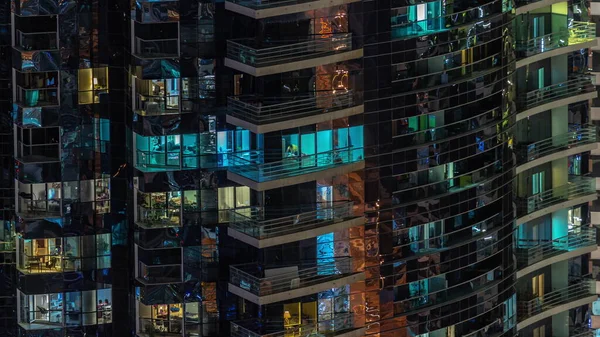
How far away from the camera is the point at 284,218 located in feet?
432

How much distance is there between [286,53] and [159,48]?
5.63m

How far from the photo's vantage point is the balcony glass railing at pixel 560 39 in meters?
145

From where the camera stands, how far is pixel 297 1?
12962 centimetres

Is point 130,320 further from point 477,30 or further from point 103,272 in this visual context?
point 477,30

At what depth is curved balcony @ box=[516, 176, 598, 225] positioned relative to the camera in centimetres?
14600

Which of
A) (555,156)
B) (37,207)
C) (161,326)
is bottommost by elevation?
(161,326)

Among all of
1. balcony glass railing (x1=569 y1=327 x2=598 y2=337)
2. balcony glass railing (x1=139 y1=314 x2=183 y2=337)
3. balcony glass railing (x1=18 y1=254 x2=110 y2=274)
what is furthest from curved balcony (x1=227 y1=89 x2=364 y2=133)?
balcony glass railing (x1=569 y1=327 x2=598 y2=337)

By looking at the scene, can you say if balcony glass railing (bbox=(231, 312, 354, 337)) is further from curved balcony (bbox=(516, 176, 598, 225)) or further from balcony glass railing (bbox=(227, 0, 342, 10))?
balcony glass railing (bbox=(227, 0, 342, 10))

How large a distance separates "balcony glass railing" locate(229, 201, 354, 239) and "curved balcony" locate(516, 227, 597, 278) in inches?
614

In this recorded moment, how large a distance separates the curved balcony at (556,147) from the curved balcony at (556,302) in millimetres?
6888

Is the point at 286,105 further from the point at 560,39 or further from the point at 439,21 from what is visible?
the point at 560,39

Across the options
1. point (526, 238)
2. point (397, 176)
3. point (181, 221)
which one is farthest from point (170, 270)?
point (526, 238)

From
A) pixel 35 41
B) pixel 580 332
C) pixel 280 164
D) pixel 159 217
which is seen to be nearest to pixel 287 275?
pixel 280 164

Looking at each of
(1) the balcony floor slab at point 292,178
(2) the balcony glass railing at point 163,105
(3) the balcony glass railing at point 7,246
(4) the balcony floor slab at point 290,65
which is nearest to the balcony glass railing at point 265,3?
(4) the balcony floor slab at point 290,65
